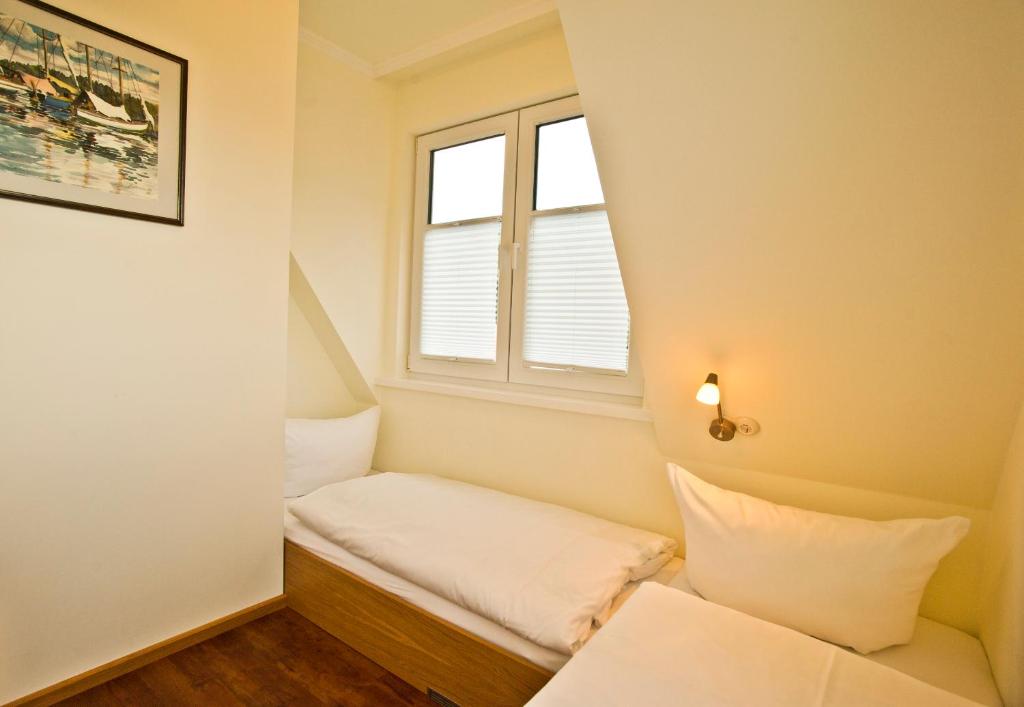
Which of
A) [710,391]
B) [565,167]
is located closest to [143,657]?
[710,391]

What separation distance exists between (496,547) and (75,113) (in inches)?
74.0

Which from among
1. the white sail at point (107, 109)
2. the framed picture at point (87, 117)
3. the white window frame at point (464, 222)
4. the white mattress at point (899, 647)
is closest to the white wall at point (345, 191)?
the white window frame at point (464, 222)

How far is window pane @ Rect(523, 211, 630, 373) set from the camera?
225 centimetres

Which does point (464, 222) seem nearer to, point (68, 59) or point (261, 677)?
point (68, 59)

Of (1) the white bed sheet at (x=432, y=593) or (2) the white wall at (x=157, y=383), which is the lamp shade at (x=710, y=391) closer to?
(1) the white bed sheet at (x=432, y=593)

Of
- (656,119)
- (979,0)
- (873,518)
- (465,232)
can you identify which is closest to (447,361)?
(465,232)

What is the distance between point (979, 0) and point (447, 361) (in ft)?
7.74

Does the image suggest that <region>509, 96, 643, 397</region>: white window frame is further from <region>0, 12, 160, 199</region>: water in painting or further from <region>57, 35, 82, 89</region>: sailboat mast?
<region>57, 35, 82, 89</region>: sailboat mast

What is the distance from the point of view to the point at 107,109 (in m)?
1.57

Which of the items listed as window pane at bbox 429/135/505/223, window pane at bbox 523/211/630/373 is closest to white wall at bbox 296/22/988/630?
window pane at bbox 429/135/505/223

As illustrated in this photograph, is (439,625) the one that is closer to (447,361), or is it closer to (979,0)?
(447,361)

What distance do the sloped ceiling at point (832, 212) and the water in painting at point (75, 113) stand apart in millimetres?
1371

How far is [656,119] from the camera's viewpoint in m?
1.30

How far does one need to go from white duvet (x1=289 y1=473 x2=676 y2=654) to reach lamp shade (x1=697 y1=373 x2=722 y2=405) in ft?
1.96
